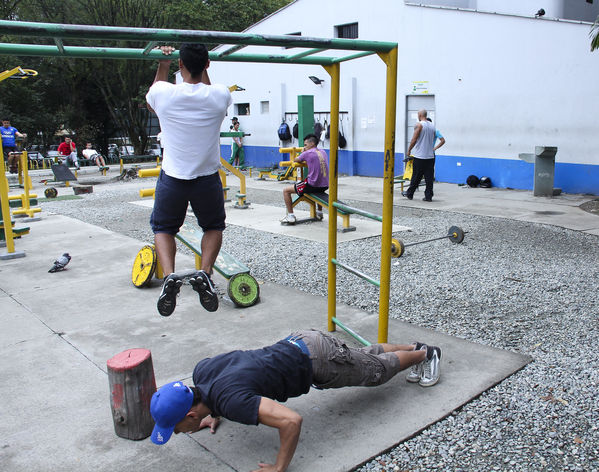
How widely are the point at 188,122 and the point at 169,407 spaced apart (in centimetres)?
167

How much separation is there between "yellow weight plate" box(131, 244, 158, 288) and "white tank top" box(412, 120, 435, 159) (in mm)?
6416

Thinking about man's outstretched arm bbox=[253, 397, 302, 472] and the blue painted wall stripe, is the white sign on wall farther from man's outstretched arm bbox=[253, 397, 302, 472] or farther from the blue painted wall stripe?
man's outstretched arm bbox=[253, 397, 302, 472]

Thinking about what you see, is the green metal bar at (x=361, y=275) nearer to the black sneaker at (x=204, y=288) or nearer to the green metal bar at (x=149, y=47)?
the black sneaker at (x=204, y=288)

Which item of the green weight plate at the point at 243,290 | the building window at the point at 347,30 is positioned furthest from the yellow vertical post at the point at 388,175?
the building window at the point at 347,30

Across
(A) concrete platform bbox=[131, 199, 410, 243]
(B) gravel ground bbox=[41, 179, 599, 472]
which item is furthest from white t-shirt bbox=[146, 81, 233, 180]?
(A) concrete platform bbox=[131, 199, 410, 243]

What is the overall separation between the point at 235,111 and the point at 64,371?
713 inches

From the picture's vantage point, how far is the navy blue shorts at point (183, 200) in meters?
3.43

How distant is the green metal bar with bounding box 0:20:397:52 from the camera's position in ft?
8.63

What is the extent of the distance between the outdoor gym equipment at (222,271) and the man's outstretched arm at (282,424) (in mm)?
2328

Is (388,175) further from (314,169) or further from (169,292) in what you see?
(314,169)

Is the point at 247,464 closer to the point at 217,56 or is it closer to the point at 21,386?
the point at 21,386

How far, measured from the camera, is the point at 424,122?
10633 millimetres

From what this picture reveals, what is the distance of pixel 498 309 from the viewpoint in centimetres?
478

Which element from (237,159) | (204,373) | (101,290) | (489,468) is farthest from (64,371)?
(237,159)
